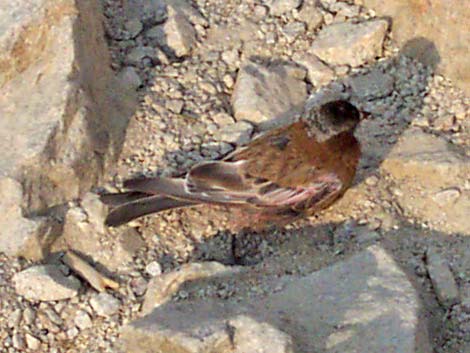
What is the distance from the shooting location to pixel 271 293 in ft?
18.7

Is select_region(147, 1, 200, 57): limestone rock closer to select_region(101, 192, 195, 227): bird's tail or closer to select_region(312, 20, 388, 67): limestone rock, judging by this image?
select_region(312, 20, 388, 67): limestone rock

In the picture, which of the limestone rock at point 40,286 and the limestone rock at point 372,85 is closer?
the limestone rock at point 40,286

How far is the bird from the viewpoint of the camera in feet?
21.0

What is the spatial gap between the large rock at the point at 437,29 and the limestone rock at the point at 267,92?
0.77 metres

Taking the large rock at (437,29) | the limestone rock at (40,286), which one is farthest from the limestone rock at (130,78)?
the large rock at (437,29)

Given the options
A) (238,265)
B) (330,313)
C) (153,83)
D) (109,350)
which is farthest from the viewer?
(153,83)

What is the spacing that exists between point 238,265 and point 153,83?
1.51 metres

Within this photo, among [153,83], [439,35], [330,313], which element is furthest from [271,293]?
[439,35]

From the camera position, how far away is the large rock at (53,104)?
6.29 m

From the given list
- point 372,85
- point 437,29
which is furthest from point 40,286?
point 437,29

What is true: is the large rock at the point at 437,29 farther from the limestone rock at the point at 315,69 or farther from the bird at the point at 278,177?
the bird at the point at 278,177

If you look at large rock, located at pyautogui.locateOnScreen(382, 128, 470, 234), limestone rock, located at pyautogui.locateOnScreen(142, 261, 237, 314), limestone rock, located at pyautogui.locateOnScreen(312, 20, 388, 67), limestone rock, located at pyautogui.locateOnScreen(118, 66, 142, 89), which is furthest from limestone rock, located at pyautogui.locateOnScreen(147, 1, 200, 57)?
limestone rock, located at pyautogui.locateOnScreen(142, 261, 237, 314)

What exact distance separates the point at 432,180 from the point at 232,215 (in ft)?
3.90

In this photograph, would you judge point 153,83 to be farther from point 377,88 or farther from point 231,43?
point 377,88
